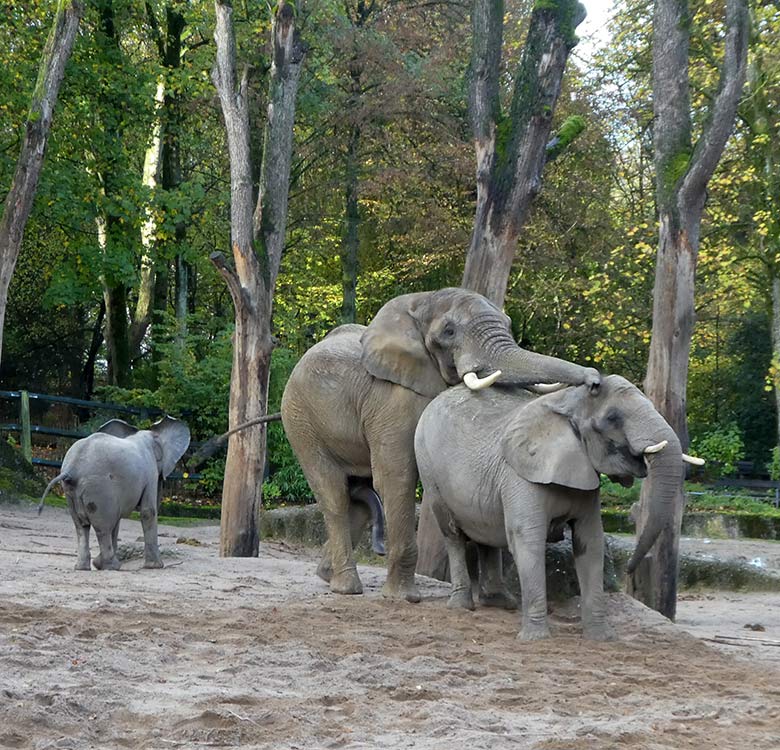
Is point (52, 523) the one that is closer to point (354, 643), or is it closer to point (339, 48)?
point (339, 48)

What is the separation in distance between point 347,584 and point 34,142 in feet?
37.9

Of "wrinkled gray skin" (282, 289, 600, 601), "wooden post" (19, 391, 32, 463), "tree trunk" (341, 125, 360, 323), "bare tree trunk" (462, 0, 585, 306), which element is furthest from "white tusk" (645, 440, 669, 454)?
"wooden post" (19, 391, 32, 463)

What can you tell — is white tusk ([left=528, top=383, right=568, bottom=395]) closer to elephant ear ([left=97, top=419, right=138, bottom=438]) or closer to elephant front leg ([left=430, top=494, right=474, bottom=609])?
elephant front leg ([left=430, top=494, right=474, bottom=609])

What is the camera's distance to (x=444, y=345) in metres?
10.2

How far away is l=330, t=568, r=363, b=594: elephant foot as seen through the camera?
10.9m

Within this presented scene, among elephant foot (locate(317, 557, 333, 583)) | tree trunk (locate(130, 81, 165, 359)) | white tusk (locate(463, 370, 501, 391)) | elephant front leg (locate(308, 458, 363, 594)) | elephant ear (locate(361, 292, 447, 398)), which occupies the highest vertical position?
tree trunk (locate(130, 81, 165, 359))

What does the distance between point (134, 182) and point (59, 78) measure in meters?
5.18

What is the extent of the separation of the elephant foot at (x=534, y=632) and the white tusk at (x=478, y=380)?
1781 millimetres

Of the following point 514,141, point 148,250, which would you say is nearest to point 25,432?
point 148,250

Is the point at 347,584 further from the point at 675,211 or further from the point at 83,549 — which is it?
the point at 675,211

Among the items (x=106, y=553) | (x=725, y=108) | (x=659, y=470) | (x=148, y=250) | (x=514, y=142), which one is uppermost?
(x=148, y=250)

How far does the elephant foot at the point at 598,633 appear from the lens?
8.90 metres

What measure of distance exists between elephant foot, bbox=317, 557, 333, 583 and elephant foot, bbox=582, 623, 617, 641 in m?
3.04

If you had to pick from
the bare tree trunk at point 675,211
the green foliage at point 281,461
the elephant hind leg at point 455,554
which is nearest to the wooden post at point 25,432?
the green foliage at point 281,461
